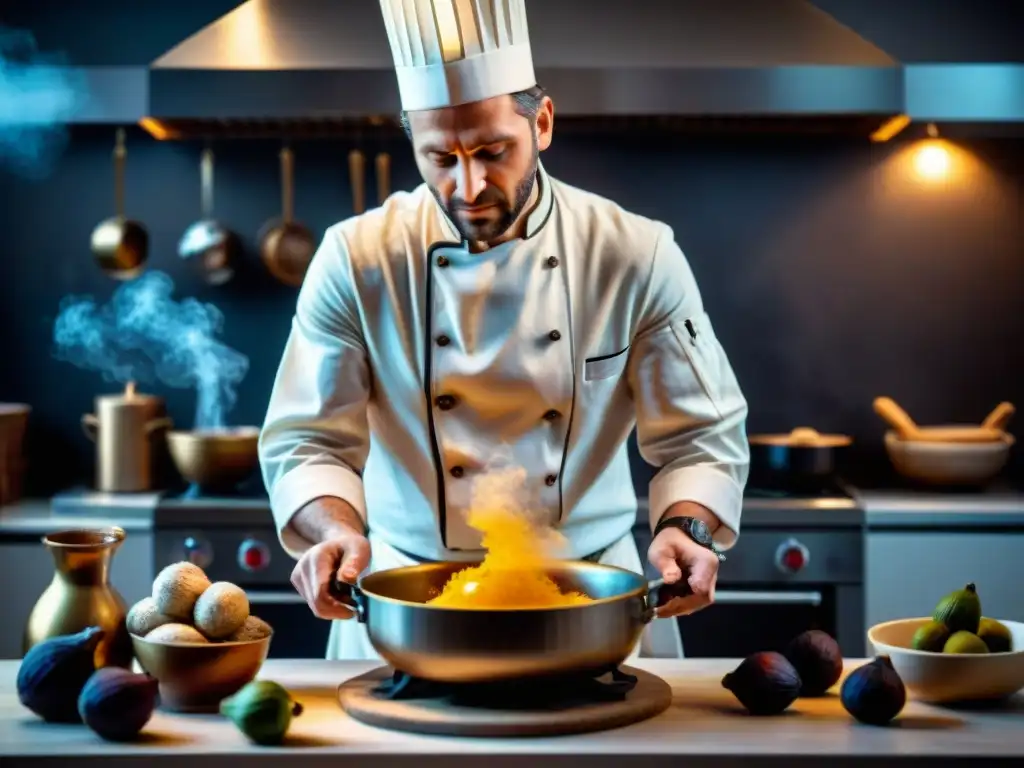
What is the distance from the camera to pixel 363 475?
8.04 feet

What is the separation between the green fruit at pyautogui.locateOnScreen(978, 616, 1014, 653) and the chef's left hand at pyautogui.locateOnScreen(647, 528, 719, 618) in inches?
12.3

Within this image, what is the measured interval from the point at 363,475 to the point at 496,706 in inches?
36.6

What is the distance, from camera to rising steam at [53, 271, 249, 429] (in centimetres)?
382

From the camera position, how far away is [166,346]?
3.84 meters

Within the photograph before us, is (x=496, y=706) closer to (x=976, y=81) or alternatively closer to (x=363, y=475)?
(x=363, y=475)

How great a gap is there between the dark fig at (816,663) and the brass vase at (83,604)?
776 mm

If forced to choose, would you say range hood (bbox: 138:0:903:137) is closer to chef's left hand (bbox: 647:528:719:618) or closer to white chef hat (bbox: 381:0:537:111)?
white chef hat (bbox: 381:0:537:111)

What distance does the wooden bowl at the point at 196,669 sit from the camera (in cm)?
160

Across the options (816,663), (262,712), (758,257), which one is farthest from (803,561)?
(262,712)

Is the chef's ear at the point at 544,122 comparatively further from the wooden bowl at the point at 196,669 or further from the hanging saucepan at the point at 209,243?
the hanging saucepan at the point at 209,243

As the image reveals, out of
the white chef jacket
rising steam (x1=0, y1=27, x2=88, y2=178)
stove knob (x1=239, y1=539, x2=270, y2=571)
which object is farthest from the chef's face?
rising steam (x1=0, y1=27, x2=88, y2=178)

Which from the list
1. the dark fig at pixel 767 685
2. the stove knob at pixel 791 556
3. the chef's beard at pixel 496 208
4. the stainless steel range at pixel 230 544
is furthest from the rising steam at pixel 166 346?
the dark fig at pixel 767 685

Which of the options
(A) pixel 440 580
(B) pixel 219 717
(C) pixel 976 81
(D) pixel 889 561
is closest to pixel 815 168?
(C) pixel 976 81

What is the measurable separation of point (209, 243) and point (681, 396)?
1.93 meters
